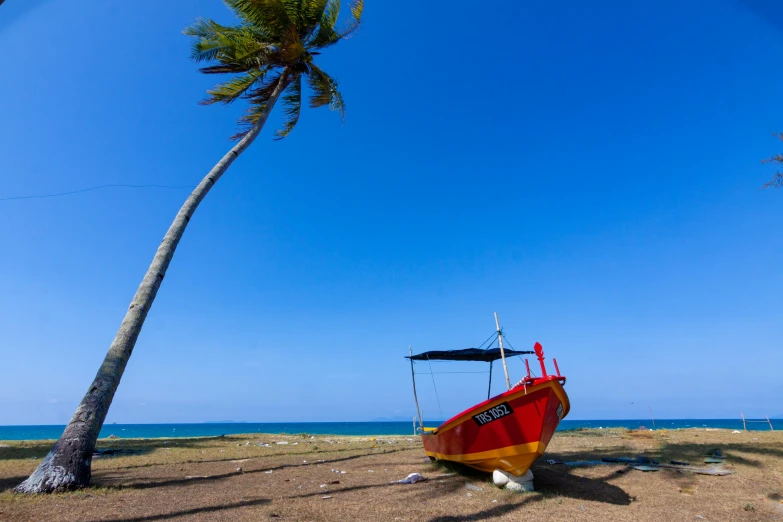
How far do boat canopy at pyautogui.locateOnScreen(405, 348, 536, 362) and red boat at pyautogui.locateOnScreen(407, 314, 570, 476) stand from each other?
9.85 ft

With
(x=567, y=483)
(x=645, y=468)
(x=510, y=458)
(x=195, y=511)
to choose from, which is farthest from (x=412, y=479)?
(x=645, y=468)

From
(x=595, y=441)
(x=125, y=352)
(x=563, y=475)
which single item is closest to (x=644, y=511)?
(x=563, y=475)

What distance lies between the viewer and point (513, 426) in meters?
8.27

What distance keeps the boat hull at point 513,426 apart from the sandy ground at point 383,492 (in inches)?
25.2

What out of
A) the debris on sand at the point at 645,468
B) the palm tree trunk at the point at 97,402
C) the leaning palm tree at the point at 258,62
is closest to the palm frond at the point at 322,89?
the leaning palm tree at the point at 258,62

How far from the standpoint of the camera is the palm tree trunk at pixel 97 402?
288 inches

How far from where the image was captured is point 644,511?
7.13 meters

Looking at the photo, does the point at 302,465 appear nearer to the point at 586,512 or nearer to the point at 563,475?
the point at 563,475

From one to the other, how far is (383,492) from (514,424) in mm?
Answer: 3072

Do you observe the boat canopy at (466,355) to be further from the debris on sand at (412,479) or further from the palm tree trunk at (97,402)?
the palm tree trunk at (97,402)

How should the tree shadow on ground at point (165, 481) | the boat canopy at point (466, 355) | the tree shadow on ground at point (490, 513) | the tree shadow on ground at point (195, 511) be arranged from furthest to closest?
the boat canopy at point (466, 355) < the tree shadow on ground at point (165, 481) < the tree shadow on ground at point (490, 513) < the tree shadow on ground at point (195, 511)

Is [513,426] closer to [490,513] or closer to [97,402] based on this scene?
[490,513]

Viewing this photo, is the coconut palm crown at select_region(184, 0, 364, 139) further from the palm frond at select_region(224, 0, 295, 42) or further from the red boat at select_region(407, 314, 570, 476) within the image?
the red boat at select_region(407, 314, 570, 476)

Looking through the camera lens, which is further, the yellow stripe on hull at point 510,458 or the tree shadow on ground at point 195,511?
the yellow stripe on hull at point 510,458
